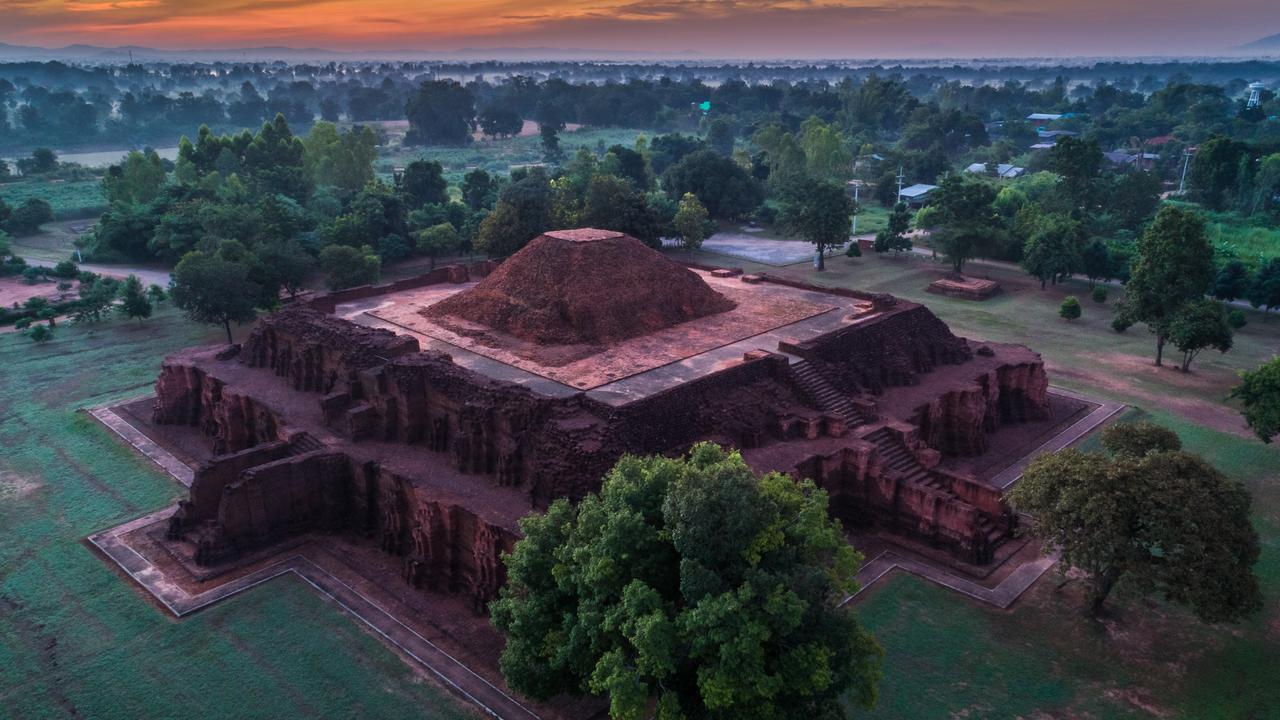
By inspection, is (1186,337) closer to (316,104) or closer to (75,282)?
(75,282)

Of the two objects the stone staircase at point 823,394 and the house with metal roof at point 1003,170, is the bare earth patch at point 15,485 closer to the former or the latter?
the stone staircase at point 823,394

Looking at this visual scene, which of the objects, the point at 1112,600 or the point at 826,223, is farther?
the point at 826,223

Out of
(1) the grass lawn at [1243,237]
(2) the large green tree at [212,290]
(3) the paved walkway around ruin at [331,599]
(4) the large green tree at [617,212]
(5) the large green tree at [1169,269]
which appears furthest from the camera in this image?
(4) the large green tree at [617,212]

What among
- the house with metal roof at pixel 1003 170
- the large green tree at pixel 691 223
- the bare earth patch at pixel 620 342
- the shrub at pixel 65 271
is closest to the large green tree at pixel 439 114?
the house with metal roof at pixel 1003 170

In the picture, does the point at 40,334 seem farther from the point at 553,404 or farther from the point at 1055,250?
the point at 1055,250

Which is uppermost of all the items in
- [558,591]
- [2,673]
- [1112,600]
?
[558,591]

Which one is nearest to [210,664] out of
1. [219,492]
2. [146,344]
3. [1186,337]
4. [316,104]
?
[219,492]
